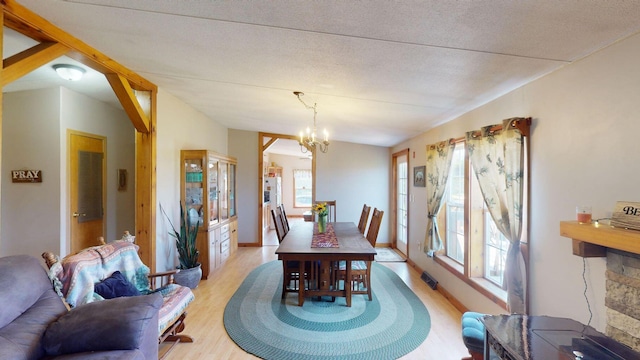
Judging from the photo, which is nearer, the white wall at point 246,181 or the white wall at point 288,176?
the white wall at point 246,181

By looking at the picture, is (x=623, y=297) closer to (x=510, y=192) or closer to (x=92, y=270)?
(x=510, y=192)

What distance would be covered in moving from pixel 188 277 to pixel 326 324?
183 cm

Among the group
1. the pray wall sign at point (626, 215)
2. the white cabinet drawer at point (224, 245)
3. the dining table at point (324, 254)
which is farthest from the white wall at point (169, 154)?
the pray wall sign at point (626, 215)

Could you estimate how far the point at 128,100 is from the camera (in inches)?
110

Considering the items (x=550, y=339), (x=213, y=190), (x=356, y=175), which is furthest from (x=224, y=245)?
(x=550, y=339)

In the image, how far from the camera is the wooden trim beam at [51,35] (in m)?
1.65

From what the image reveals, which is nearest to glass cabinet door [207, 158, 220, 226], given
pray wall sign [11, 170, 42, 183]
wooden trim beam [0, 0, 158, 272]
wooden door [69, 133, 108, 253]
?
wooden trim beam [0, 0, 158, 272]

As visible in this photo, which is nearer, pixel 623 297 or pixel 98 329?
pixel 623 297

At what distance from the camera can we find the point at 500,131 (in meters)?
2.22

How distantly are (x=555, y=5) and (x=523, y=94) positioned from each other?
1055 millimetres

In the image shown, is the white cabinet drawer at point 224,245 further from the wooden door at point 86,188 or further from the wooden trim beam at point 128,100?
the wooden trim beam at point 128,100

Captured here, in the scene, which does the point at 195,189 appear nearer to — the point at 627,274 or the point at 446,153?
the point at 446,153

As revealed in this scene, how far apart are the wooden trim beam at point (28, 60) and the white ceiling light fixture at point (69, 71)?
85cm

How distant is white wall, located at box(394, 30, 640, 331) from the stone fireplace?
0.09m
